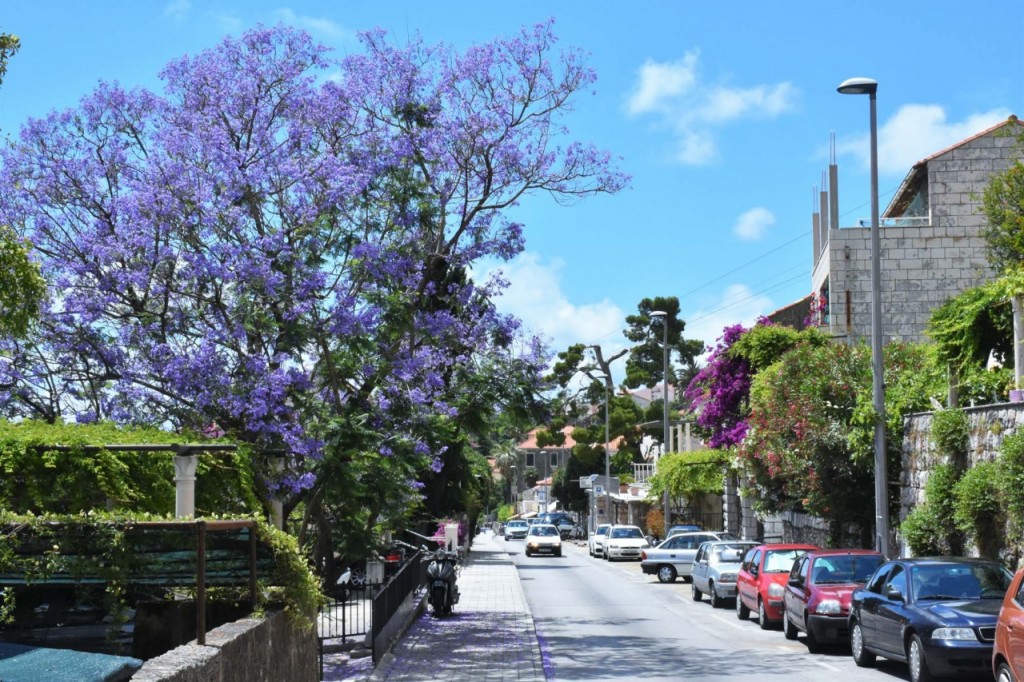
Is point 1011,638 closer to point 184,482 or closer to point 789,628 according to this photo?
point 184,482

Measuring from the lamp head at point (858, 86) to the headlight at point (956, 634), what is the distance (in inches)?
412

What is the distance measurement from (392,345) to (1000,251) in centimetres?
1572

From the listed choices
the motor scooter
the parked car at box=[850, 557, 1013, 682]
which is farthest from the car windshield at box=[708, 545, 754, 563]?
the parked car at box=[850, 557, 1013, 682]

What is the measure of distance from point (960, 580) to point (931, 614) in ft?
4.18

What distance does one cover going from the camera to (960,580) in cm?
1499

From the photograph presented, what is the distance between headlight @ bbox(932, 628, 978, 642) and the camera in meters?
13.4

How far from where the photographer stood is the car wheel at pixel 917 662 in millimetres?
13602

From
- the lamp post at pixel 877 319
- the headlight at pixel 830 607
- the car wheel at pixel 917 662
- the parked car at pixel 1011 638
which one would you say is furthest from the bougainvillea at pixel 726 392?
the parked car at pixel 1011 638

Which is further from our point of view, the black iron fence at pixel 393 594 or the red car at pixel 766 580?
the red car at pixel 766 580

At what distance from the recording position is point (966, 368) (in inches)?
934

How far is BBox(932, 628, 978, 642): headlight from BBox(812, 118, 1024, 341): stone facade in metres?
26.1

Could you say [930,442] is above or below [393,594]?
above

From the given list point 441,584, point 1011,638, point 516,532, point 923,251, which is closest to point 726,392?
point 923,251

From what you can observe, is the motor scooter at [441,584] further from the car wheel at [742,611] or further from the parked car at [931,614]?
the parked car at [931,614]
